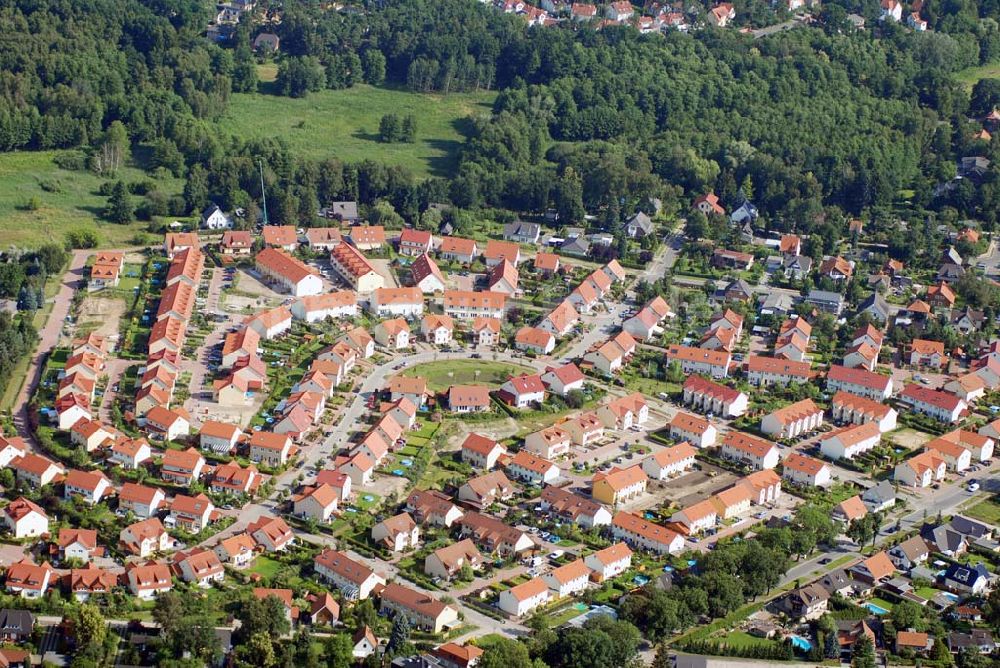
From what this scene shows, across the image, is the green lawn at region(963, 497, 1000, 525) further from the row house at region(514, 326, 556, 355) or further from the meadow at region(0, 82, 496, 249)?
the meadow at region(0, 82, 496, 249)

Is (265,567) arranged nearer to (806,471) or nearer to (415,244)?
(806,471)

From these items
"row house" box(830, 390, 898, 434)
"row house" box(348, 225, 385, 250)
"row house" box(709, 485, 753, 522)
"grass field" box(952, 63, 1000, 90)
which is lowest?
"row house" box(709, 485, 753, 522)

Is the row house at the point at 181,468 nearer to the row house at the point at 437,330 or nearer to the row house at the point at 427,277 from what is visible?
the row house at the point at 437,330

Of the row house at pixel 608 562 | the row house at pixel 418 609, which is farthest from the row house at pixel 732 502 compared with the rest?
the row house at pixel 418 609

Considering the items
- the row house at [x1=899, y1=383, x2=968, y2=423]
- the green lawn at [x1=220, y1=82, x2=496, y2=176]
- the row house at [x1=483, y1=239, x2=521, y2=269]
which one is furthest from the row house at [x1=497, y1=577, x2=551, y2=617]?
the green lawn at [x1=220, y1=82, x2=496, y2=176]

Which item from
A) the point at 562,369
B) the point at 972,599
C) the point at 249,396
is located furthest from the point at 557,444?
the point at 972,599

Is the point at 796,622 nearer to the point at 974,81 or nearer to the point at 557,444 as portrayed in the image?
the point at 557,444

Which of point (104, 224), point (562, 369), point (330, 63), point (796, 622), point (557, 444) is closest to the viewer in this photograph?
point (796, 622)
